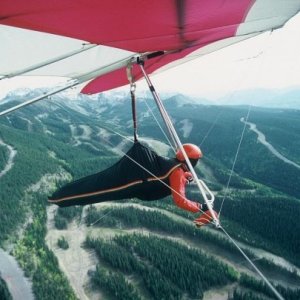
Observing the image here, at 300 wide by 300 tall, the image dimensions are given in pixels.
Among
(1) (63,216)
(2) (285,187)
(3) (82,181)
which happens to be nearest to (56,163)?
(1) (63,216)

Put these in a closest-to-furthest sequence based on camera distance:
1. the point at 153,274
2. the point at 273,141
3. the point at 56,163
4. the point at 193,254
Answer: the point at 153,274
the point at 193,254
the point at 56,163
the point at 273,141

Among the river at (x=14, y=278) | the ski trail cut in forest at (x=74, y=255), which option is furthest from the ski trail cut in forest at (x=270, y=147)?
the river at (x=14, y=278)

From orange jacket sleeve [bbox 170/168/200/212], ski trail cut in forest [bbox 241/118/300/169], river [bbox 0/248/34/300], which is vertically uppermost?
orange jacket sleeve [bbox 170/168/200/212]

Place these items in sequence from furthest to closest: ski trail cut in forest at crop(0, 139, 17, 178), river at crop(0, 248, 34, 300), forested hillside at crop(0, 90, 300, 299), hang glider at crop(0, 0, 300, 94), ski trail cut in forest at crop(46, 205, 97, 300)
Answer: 1. ski trail cut in forest at crop(0, 139, 17, 178)
2. forested hillside at crop(0, 90, 300, 299)
3. ski trail cut in forest at crop(46, 205, 97, 300)
4. river at crop(0, 248, 34, 300)
5. hang glider at crop(0, 0, 300, 94)

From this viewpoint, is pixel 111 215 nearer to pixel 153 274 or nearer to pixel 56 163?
pixel 153 274

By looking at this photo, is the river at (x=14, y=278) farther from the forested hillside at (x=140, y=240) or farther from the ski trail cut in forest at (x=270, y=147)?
the ski trail cut in forest at (x=270, y=147)

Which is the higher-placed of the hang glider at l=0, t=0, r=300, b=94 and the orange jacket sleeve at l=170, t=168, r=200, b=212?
the hang glider at l=0, t=0, r=300, b=94

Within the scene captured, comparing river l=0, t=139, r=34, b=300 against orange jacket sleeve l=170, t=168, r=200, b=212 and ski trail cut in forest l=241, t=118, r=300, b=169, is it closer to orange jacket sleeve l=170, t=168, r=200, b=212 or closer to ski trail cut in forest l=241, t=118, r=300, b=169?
orange jacket sleeve l=170, t=168, r=200, b=212

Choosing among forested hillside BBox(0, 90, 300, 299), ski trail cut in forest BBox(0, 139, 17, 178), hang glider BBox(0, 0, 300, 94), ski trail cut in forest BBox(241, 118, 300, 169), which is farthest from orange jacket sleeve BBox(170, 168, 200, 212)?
ski trail cut in forest BBox(241, 118, 300, 169)
